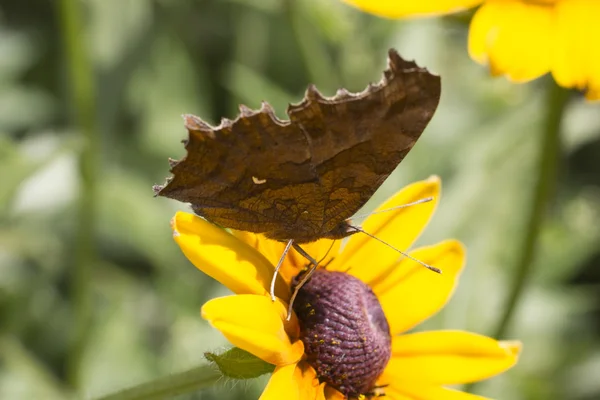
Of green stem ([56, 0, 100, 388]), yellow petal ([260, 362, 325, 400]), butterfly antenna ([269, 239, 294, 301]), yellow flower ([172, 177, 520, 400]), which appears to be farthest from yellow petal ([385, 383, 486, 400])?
green stem ([56, 0, 100, 388])

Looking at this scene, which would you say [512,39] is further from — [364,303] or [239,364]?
[239,364]

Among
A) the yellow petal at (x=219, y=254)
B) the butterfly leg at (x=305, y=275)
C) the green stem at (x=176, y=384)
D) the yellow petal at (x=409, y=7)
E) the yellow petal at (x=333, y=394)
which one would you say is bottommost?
the green stem at (x=176, y=384)

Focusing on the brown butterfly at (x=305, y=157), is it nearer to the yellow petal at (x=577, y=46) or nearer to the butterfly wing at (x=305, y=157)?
the butterfly wing at (x=305, y=157)

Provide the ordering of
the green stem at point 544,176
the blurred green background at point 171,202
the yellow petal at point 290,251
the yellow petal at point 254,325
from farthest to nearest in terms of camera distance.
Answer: the blurred green background at point 171,202
the green stem at point 544,176
the yellow petal at point 290,251
the yellow petal at point 254,325

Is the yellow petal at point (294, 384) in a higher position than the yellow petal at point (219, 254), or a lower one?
lower

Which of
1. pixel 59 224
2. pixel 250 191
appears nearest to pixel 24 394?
pixel 59 224

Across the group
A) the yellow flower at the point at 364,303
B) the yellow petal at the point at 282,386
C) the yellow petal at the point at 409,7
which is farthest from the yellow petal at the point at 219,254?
the yellow petal at the point at 409,7
